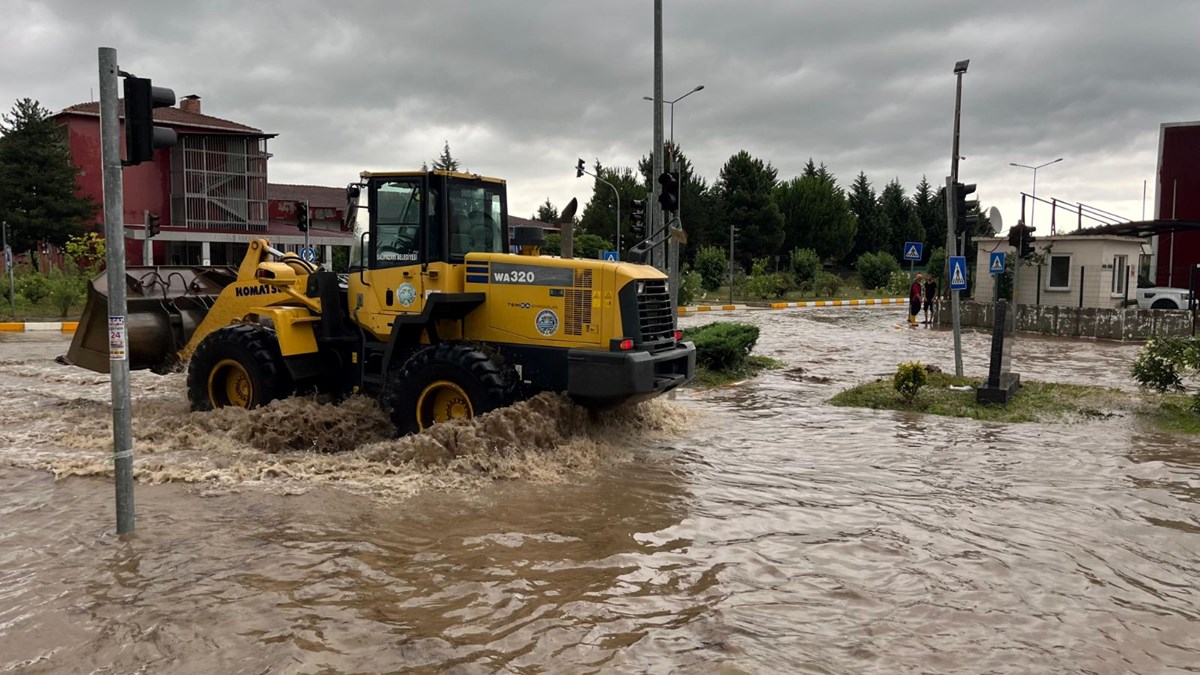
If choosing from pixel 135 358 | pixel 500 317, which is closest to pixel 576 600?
pixel 500 317

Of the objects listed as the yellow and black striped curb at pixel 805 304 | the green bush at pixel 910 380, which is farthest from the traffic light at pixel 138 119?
the yellow and black striped curb at pixel 805 304

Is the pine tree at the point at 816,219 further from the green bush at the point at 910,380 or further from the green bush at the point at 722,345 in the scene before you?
the green bush at the point at 910,380

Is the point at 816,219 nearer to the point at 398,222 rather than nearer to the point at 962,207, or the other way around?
the point at 962,207

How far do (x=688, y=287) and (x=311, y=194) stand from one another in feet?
94.2

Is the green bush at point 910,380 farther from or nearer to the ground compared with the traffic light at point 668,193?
nearer to the ground

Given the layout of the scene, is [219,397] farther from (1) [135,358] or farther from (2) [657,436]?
(2) [657,436]

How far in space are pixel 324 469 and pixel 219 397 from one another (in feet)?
9.91

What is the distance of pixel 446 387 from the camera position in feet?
30.5

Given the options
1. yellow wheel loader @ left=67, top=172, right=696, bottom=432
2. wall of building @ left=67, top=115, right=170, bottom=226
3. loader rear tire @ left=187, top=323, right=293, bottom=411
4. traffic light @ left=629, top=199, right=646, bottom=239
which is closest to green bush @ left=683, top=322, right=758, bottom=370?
traffic light @ left=629, top=199, right=646, bottom=239

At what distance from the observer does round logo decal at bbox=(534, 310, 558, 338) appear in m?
9.34

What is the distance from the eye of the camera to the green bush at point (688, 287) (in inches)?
1467

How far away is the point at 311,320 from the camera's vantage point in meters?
10.6

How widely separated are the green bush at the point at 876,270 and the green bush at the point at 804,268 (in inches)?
257

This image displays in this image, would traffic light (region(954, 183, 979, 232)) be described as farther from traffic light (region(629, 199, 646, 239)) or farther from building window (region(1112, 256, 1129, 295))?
building window (region(1112, 256, 1129, 295))
